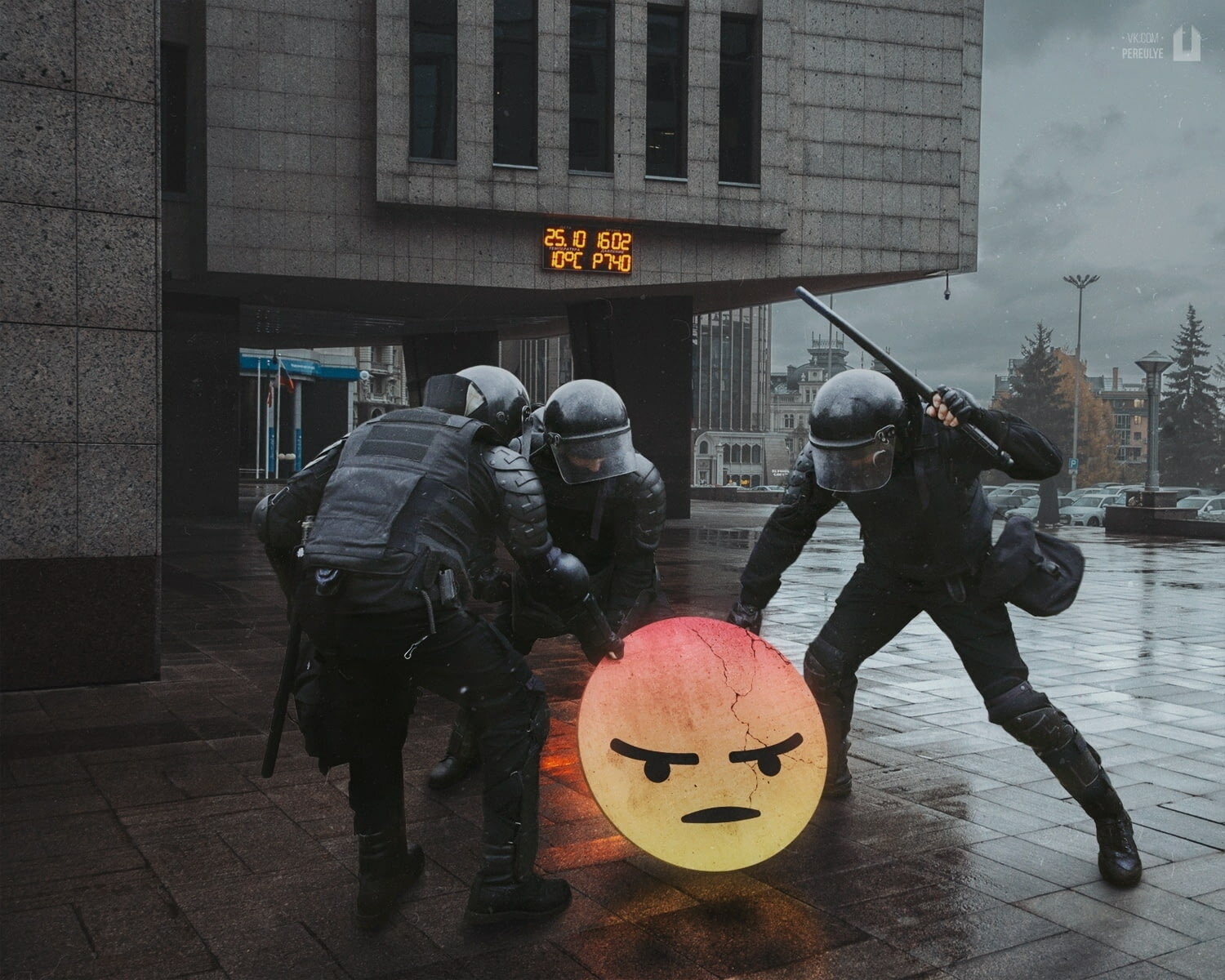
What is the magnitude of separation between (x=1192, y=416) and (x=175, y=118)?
231ft

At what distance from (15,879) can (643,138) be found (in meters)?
20.2

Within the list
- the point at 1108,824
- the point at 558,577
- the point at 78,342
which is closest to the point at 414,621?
the point at 558,577

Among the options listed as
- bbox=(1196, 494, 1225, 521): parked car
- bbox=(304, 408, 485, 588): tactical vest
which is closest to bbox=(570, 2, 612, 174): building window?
bbox=(304, 408, 485, 588): tactical vest

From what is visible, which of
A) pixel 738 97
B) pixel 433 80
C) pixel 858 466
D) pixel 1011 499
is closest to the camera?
pixel 858 466

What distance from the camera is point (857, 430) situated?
4301 millimetres

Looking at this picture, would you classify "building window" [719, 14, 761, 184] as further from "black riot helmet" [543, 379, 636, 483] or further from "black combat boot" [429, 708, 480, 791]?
"black riot helmet" [543, 379, 636, 483]

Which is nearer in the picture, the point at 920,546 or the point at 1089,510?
the point at 920,546

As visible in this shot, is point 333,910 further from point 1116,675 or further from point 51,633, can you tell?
point 1116,675

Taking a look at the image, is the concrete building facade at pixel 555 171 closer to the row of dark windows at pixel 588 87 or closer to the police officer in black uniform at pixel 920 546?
the row of dark windows at pixel 588 87

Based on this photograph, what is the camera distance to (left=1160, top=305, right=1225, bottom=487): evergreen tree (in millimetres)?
73000

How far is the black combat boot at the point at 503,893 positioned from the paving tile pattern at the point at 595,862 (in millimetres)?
49

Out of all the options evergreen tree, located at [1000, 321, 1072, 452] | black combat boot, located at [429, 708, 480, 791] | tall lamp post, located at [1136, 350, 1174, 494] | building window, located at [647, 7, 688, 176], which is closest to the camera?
black combat boot, located at [429, 708, 480, 791]

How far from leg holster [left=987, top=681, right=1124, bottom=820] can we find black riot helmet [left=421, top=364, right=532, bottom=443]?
2075 mm

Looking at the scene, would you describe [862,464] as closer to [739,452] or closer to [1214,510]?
[1214,510]
